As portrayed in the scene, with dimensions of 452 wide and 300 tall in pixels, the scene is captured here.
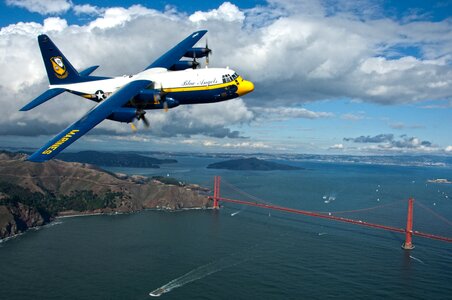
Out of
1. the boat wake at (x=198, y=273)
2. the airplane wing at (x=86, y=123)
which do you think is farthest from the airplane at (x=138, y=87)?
the boat wake at (x=198, y=273)

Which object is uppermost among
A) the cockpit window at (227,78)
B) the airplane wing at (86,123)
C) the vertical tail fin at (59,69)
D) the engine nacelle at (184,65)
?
the engine nacelle at (184,65)

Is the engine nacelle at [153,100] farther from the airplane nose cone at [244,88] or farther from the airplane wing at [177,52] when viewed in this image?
the airplane wing at [177,52]

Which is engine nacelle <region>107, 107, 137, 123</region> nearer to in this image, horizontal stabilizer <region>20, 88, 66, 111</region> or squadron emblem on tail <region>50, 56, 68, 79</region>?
horizontal stabilizer <region>20, 88, 66, 111</region>

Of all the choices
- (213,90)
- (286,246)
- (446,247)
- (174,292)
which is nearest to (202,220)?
(286,246)

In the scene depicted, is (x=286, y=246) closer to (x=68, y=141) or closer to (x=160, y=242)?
(x=160, y=242)

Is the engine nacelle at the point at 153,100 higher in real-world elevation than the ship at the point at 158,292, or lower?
higher
